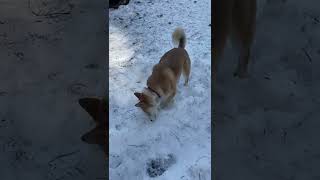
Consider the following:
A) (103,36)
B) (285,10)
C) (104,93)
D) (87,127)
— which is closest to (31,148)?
(87,127)

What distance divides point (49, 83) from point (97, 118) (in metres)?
0.18

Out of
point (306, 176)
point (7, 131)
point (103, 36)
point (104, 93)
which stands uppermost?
point (103, 36)

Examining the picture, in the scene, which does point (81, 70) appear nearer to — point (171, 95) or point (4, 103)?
point (4, 103)

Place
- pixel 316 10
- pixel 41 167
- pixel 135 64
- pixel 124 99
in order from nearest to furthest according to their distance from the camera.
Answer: pixel 316 10, pixel 41 167, pixel 124 99, pixel 135 64

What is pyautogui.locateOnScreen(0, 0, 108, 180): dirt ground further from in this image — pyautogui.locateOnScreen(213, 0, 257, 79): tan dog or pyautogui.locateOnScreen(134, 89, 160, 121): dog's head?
pyautogui.locateOnScreen(134, 89, 160, 121): dog's head

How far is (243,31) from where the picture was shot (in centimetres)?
125

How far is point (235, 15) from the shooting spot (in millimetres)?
1244

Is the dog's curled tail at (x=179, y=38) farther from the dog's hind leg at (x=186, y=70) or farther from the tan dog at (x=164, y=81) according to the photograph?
the dog's hind leg at (x=186, y=70)

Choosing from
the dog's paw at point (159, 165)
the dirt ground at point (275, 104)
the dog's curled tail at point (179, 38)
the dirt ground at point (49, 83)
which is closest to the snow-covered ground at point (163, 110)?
the dog's paw at point (159, 165)

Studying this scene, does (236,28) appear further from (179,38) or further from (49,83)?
(179,38)

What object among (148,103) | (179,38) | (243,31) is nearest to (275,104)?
(243,31)

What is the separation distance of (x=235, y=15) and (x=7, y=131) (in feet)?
2.53

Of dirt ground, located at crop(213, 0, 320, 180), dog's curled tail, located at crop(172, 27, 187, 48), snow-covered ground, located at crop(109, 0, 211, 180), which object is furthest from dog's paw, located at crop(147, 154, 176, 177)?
dirt ground, located at crop(213, 0, 320, 180)

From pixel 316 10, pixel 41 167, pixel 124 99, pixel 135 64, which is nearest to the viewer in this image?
pixel 316 10
